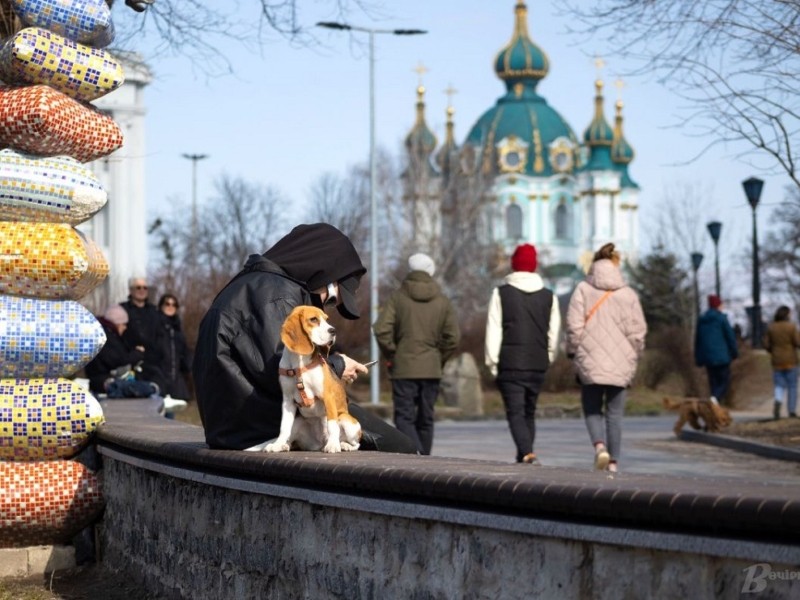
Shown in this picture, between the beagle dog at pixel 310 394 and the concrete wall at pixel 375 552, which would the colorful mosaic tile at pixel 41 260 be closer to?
the concrete wall at pixel 375 552

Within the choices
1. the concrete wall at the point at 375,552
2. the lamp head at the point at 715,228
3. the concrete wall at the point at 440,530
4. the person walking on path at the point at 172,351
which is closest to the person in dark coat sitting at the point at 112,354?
the person walking on path at the point at 172,351

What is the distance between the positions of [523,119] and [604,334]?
4809 inches

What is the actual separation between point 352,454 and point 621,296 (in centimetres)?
669

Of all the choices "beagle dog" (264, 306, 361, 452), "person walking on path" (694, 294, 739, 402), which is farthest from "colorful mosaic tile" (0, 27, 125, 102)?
"person walking on path" (694, 294, 739, 402)

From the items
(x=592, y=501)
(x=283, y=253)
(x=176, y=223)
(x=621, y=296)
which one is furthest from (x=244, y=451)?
(x=176, y=223)

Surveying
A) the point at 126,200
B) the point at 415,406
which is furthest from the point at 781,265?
the point at 415,406

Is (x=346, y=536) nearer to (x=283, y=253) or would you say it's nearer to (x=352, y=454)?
(x=352, y=454)

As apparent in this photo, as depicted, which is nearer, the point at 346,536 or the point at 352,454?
the point at 346,536

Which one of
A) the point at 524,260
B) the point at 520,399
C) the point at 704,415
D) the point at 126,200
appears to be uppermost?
the point at 126,200

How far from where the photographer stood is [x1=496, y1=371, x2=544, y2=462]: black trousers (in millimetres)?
13312

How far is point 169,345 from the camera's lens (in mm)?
17859

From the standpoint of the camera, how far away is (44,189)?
9398 millimetres

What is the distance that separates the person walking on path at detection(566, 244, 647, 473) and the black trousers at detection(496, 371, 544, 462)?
42 cm

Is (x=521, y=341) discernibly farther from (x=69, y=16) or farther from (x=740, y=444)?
(x=740, y=444)
